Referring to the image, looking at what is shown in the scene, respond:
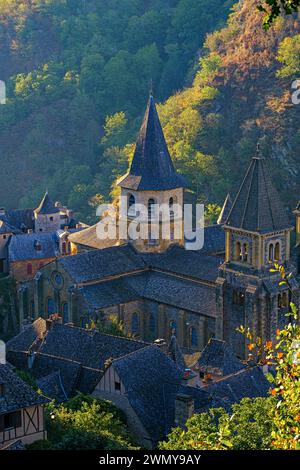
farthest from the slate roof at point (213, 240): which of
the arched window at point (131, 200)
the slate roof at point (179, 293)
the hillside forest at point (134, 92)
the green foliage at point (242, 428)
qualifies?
the green foliage at point (242, 428)

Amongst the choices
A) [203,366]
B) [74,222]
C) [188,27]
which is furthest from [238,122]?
[203,366]

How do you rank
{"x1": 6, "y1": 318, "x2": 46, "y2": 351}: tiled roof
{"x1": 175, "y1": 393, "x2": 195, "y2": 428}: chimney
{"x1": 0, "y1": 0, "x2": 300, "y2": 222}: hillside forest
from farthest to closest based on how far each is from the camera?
1. {"x1": 0, "y1": 0, "x2": 300, "y2": 222}: hillside forest
2. {"x1": 6, "y1": 318, "x2": 46, "y2": 351}: tiled roof
3. {"x1": 175, "y1": 393, "x2": 195, "y2": 428}: chimney

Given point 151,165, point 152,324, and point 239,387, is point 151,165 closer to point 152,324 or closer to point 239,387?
point 152,324

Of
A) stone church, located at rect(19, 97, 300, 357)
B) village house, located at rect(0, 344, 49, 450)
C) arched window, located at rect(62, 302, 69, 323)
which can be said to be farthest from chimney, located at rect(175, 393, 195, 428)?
arched window, located at rect(62, 302, 69, 323)

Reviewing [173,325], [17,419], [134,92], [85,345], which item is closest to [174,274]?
[173,325]

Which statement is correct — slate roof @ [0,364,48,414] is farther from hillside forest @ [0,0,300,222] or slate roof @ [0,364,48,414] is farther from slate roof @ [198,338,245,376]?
hillside forest @ [0,0,300,222]
